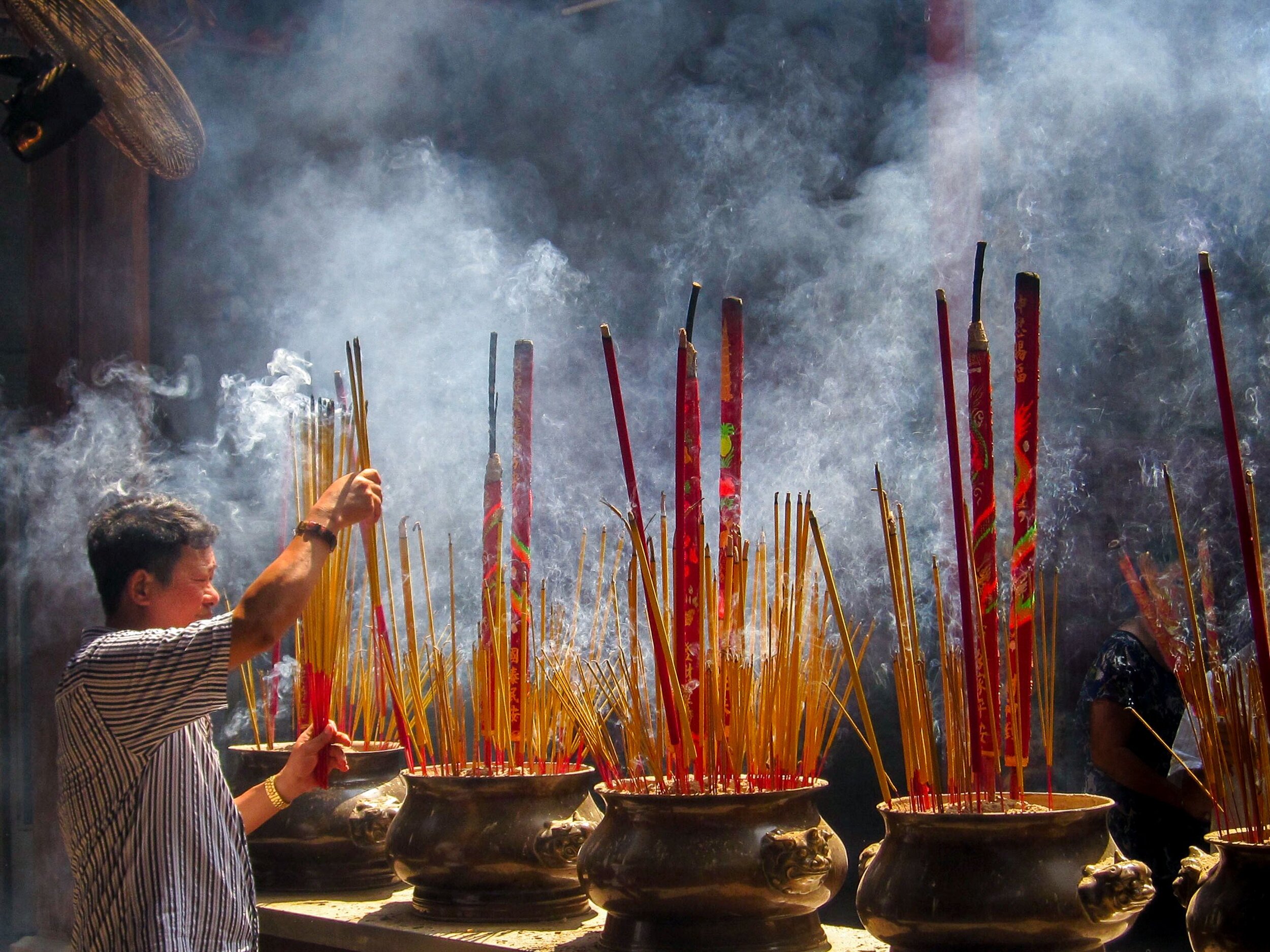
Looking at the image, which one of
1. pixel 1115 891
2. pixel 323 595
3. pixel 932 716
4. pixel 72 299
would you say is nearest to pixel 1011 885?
pixel 1115 891

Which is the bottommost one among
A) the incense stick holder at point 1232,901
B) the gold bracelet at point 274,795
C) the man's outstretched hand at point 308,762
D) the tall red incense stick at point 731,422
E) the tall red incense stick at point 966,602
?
the incense stick holder at point 1232,901

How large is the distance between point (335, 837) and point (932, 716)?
1082 millimetres

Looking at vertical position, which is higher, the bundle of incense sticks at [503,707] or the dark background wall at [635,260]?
the dark background wall at [635,260]

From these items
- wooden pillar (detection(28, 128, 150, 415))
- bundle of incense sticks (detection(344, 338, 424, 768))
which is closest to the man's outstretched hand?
bundle of incense sticks (detection(344, 338, 424, 768))

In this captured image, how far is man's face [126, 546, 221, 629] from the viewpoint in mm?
1632

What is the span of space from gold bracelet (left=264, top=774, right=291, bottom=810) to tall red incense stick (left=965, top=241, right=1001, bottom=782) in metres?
1.11

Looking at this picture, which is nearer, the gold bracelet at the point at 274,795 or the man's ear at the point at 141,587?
the man's ear at the point at 141,587

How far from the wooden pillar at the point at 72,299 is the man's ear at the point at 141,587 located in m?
2.11

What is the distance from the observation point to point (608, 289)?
3.19 metres

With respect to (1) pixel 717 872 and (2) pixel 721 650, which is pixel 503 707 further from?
(1) pixel 717 872

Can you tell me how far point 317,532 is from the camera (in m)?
1.52

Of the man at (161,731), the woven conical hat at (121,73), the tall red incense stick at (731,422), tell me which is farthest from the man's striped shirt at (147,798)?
the woven conical hat at (121,73)

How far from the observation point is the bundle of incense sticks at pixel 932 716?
1.30 meters

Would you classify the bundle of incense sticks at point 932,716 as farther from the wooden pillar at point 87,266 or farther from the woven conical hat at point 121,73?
the wooden pillar at point 87,266
